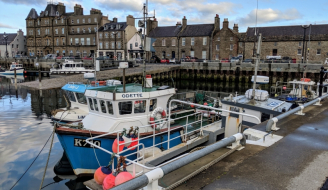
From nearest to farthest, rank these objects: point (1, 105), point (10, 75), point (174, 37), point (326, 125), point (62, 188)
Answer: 1. point (326, 125)
2. point (62, 188)
3. point (1, 105)
4. point (10, 75)
5. point (174, 37)

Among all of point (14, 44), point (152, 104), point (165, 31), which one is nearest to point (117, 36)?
point (165, 31)

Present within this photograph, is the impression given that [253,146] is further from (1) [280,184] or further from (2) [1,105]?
(2) [1,105]

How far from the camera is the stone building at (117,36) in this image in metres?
63.7

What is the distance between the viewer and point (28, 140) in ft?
49.2

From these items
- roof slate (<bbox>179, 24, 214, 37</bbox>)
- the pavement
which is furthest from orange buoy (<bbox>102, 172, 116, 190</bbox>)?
roof slate (<bbox>179, 24, 214, 37</bbox>)

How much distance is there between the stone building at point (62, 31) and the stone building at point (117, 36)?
10.3 ft

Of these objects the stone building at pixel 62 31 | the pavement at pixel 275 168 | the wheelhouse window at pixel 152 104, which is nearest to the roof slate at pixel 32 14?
Answer: the stone building at pixel 62 31

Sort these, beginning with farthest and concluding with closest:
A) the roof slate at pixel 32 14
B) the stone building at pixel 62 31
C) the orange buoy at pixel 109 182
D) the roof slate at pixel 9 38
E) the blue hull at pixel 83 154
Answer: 1. the roof slate at pixel 9 38
2. the roof slate at pixel 32 14
3. the stone building at pixel 62 31
4. the blue hull at pixel 83 154
5. the orange buoy at pixel 109 182

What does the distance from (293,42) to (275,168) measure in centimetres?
5271

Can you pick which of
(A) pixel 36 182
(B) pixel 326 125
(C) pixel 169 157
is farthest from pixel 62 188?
(B) pixel 326 125

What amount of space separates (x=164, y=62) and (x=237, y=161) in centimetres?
4941

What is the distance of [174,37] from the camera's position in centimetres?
6016

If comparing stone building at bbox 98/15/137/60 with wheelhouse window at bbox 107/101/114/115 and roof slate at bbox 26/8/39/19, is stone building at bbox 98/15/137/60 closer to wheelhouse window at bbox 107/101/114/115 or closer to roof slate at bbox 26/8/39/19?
roof slate at bbox 26/8/39/19

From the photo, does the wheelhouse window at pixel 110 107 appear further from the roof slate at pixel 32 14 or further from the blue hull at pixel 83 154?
the roof slate at pixel 32 14
